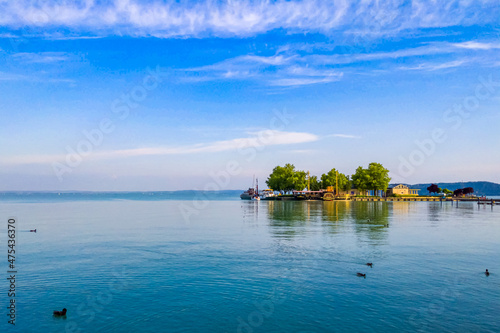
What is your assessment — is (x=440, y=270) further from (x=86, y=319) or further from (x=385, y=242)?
(x=86, y=319)

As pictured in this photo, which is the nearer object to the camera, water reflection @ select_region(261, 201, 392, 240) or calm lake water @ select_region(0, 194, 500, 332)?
calm lake water @ select_region(0, 194, 500, 332)

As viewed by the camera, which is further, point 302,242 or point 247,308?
point 302,242

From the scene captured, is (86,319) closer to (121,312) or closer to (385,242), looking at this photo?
(121,312)

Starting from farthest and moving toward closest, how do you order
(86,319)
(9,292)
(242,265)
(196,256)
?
(196,256) < (242,265) < (9,292) < (86,319)

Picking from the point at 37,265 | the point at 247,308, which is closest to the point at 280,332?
the point at 247,308

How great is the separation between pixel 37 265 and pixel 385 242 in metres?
38.2

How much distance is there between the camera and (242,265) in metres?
32.2

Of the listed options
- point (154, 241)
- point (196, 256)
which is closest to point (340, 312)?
point (196, 256)

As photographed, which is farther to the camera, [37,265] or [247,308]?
[37,265]

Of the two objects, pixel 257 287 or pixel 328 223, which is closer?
pixel 257 287

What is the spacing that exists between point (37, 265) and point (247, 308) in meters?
22.0

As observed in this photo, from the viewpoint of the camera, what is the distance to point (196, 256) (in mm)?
36562

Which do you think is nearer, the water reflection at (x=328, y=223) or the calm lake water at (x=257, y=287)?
the calm lake water at (x=257, y=287)

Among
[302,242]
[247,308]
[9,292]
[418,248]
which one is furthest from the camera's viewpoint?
[302,242]
